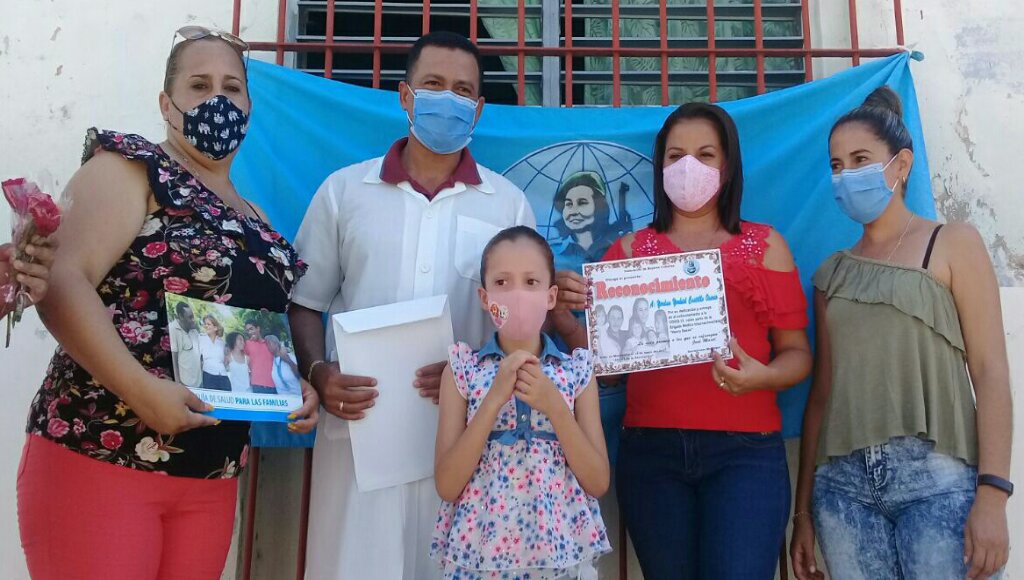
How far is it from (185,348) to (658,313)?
1.28 m

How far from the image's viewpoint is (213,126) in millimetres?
2312

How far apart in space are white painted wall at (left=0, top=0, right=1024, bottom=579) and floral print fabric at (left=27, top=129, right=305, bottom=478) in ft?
5.23

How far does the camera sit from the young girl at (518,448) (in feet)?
7.04

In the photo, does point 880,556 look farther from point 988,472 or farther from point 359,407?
point 359,407

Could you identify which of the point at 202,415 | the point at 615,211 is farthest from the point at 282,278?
the point at 615,211

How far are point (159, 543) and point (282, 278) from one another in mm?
726

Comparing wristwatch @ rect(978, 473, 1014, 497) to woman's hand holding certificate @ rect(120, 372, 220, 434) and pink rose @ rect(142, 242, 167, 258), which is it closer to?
woman's hand holding certificate @ rect(120, 372, 220, 434)

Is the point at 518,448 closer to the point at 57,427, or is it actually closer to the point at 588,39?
the point at 57,427

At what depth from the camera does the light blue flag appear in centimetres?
326

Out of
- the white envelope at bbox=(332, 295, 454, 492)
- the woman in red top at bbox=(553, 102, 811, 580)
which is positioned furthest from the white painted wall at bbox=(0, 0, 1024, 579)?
the white envelope at bbox=(332, 295, 454, 492)

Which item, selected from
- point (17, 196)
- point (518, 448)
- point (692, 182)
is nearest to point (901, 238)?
point (692, 182)

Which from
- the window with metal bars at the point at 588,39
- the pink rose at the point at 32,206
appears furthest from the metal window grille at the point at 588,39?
the pink rose at the point at 32,206

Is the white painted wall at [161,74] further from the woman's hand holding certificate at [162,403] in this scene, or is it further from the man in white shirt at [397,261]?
the woman's hand holding certificate at [162,403]

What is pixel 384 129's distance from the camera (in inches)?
132
